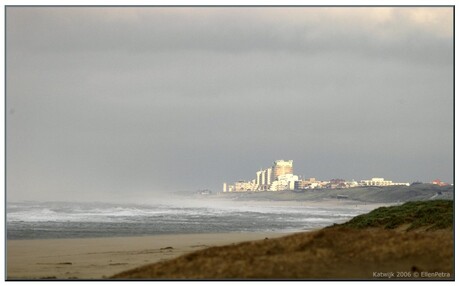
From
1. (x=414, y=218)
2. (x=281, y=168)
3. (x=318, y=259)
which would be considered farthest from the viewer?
(x=281, y=168)

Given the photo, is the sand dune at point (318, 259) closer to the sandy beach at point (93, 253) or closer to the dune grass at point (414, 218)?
the sandy beach at point (93, 253)

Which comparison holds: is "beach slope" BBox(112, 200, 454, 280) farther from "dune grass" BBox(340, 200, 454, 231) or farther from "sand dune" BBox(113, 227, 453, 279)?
"dune grass" BBox(340, 200, 454, 231)

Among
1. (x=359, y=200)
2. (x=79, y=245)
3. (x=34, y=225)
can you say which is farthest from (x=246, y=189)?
(x=79, y=245)

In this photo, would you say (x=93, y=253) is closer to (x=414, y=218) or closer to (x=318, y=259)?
(x=414, y=218)

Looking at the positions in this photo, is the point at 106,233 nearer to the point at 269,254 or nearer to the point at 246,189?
the point at 269,254

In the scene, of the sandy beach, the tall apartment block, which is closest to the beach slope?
the sandy beach

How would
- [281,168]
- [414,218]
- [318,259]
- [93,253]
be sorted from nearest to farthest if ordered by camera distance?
[318,259]
[93,253]
[414,218]
[281,168]

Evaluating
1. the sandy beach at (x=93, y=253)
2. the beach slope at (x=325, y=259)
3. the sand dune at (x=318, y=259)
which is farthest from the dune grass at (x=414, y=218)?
the sand dune at (x=318, y=259)

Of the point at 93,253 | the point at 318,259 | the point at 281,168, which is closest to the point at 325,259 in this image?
the point at 318,259

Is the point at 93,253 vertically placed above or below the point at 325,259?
below
